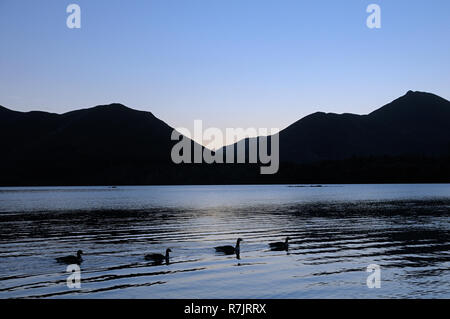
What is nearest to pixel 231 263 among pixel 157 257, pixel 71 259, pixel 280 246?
pixel 157 257

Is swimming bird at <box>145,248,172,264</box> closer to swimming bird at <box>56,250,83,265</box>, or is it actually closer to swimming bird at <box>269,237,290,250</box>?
swimming bird at <box>56,250,83,265</box>

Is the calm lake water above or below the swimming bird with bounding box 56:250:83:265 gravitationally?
below

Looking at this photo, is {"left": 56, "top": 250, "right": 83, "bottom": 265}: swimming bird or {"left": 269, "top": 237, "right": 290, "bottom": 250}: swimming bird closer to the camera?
{"left": 56, "top": 250, "right": 83, "bottom": 265}: swimming bird

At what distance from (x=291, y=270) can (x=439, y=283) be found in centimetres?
954

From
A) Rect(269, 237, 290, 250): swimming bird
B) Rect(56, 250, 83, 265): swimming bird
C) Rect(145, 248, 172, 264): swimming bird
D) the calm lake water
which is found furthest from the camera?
Rect(269, 237, 290, 250): swimming bird

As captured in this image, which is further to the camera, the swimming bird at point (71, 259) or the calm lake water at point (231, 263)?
the swimming bird at point (71, 259)

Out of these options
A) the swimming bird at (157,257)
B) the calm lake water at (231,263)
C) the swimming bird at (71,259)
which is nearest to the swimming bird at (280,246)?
the calm lake water at (231,263)

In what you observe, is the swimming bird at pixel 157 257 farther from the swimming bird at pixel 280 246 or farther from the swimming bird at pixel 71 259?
the swimming bird at pixel 280 246

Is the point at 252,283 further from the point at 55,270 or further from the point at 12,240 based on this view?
the point at 12,240

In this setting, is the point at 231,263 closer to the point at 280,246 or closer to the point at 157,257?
the point at 157,257

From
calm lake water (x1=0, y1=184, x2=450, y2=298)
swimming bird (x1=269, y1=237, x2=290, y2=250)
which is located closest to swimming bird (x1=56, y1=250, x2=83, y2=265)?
calm lake water (x1=0, y1=184, x2=450, y2=298)

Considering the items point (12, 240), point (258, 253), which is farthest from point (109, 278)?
point (12, 240)

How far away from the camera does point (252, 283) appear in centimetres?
2795
